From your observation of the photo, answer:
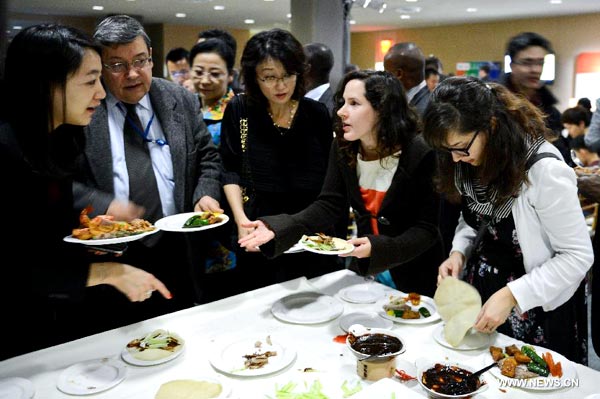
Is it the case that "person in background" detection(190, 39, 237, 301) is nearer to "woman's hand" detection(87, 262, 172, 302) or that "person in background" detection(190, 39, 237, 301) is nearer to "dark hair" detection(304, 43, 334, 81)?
"dark hair" detection(304, 43, 334, 81)

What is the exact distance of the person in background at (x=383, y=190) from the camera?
1.86 m

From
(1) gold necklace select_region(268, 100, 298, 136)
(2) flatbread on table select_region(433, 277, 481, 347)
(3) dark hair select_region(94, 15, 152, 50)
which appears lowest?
(2) flatbread on table select_region(433, 277, 481, 347)

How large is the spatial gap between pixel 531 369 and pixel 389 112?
39.2 inches

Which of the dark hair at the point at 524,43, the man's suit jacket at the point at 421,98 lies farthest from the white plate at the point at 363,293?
the man's suit jacket at the point at 421,98

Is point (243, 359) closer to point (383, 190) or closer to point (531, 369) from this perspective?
point (531, 369)

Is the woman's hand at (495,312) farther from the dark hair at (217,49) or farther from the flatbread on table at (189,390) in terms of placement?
the dark hair at (217,49)

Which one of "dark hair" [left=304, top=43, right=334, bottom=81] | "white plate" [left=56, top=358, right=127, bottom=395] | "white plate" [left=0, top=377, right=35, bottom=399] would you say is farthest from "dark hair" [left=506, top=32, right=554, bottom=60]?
"white plate" [left=0, top=377, right=35, bottom=399]

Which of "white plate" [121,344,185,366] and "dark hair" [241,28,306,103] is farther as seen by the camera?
"dark hair" [241,28,306,103]

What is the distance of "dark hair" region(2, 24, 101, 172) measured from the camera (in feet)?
4.62

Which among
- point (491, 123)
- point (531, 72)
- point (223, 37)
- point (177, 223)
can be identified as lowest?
point (177, 223)

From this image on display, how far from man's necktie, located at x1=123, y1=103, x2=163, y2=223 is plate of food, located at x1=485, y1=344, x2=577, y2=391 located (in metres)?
1.28

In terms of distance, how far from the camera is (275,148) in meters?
2.30

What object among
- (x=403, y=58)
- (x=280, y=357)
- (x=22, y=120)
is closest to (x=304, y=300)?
(x=280, y=357)

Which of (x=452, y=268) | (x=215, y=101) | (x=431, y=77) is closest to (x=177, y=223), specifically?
(x=452, y=268)
